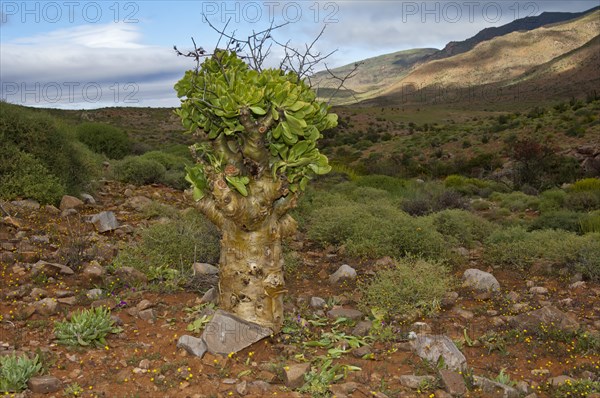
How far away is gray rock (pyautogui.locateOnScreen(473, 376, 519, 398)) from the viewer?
4113mm

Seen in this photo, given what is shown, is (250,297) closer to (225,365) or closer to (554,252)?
(225,365)

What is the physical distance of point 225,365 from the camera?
4340 millimetres

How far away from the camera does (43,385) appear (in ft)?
12.4

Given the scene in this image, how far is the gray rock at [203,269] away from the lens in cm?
644

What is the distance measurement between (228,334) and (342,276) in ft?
9.34

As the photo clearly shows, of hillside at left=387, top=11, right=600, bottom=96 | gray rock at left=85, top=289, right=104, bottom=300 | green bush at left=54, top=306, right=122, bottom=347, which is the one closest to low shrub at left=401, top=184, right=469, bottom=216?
gray rock at left=85, top=289, right=104, bottom=300

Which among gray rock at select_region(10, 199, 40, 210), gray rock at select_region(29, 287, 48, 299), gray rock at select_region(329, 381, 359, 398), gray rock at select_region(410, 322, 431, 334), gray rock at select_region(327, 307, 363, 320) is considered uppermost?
gray rock at select_region(10, 199, 40, 210)

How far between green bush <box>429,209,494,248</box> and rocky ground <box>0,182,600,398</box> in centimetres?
206

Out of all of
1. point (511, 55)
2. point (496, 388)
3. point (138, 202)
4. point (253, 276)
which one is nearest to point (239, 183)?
point (253, 276)

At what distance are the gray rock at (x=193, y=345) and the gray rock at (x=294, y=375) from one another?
774 millimetres

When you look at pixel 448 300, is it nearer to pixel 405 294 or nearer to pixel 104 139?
pixel 405 294

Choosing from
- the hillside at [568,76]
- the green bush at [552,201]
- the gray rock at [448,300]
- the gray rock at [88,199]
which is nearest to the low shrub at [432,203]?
the green bush at [552,201]

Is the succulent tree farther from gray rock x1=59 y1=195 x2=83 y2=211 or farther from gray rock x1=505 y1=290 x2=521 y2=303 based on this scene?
gray rock x1=59 y1=195 x2=83 y2=211

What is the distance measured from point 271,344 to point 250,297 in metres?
0.49
